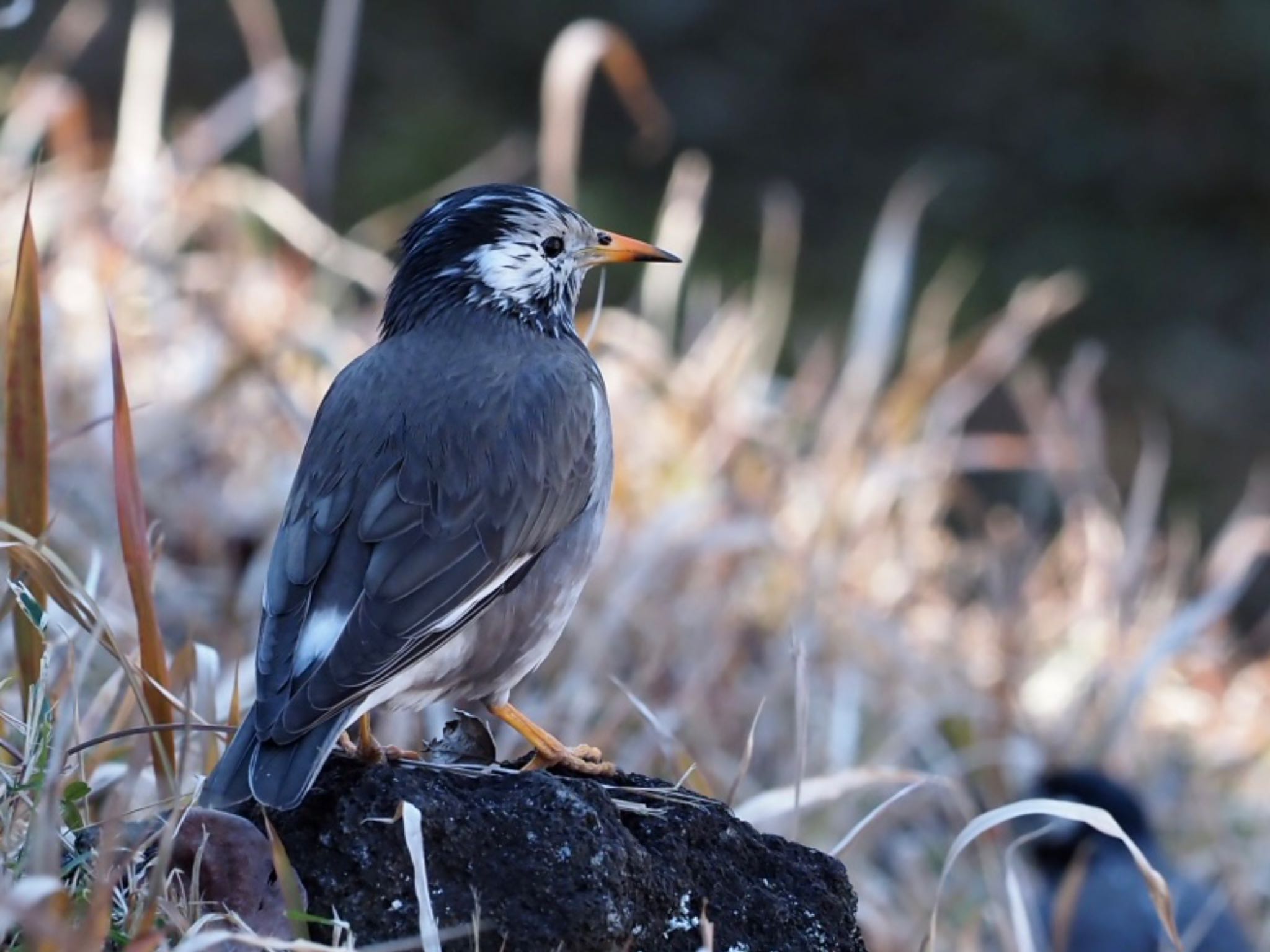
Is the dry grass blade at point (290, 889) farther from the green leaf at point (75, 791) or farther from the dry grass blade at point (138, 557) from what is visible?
the dry grass blade at point (138, 557)

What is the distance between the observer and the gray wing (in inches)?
117

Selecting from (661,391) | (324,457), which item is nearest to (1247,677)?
→ (661,391)

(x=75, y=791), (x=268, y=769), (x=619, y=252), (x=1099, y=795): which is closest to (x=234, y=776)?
(x=268, y=769)

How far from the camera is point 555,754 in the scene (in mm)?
3230

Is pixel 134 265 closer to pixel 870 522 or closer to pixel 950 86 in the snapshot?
pixel 870 522

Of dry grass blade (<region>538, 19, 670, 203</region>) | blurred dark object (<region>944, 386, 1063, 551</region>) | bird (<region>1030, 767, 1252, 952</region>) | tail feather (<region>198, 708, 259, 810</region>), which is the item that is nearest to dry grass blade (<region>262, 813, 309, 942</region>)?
tail feather (<region>198, 708, 259, 810</region>)

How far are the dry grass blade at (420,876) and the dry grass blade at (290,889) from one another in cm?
15

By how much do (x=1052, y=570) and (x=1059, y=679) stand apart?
35.3 inches

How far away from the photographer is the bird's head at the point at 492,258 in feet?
12.9

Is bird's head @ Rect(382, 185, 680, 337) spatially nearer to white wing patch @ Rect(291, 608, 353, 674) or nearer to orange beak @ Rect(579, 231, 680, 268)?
orange beak @ Rect(579, 231, 680, 268)

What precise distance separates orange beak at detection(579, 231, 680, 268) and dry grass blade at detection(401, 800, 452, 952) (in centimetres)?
166

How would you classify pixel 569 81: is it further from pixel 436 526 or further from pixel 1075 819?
pixel 1075 819

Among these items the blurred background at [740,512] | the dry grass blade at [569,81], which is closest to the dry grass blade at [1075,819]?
the blurred background at [740,512]

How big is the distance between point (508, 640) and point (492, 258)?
0.96m
